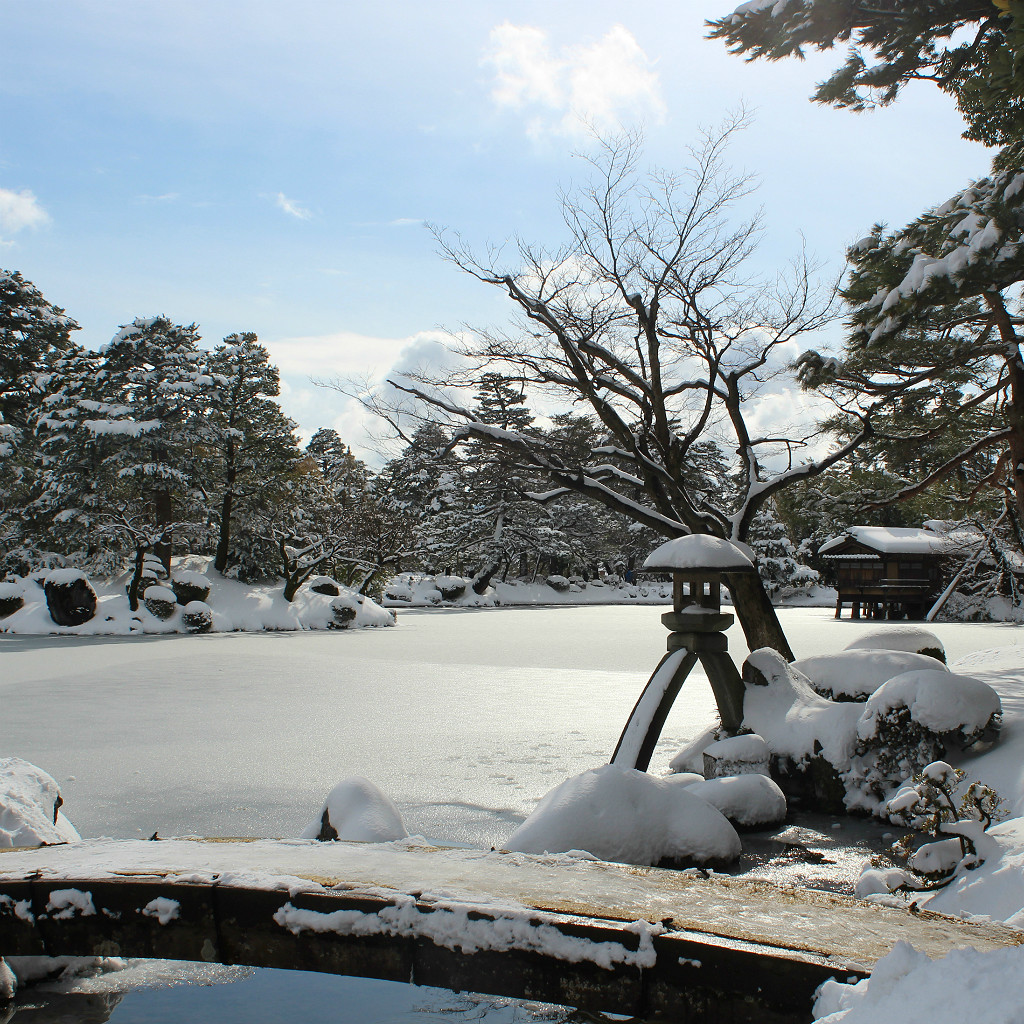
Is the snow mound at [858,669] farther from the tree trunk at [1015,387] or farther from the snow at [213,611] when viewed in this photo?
the snow at [213,611]

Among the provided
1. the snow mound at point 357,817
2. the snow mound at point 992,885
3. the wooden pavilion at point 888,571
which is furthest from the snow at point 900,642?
the wooden pavilion at point 888,571

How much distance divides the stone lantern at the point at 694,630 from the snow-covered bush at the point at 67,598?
1798cm

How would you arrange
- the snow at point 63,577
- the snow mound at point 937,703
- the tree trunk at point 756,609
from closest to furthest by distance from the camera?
the snow mound at point 937,703, the tree trunk at point 756,609, the snow at point 63,577

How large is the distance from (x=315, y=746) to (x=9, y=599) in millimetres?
17705

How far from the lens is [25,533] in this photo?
78.6 ft

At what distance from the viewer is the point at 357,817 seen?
12.1 ft

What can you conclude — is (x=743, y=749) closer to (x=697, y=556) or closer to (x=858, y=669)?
(x=697, y=556)

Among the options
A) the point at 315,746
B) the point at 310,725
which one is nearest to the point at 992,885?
the point at 315,746

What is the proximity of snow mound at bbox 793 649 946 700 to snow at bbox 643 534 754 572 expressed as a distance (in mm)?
1530

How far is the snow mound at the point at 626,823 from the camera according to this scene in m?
3.73

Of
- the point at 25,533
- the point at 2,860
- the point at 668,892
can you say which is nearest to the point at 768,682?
the point at 668,892

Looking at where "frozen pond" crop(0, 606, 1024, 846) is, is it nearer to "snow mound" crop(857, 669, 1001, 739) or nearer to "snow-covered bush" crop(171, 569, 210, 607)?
"snow mound" crop(857, 669, 1001, 739)

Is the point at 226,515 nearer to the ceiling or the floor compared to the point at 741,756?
nearer to the ceiling

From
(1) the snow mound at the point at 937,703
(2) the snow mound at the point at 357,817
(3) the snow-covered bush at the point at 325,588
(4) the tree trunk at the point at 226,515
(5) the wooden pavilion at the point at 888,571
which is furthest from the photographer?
(5) the wooden pavilion at the point at 888,571
